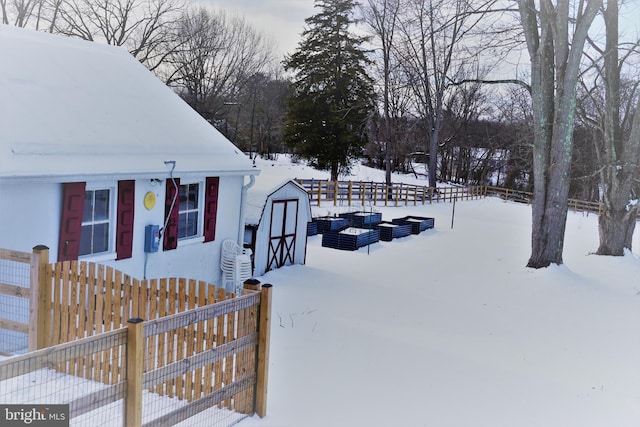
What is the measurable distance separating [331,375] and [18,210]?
4.36m

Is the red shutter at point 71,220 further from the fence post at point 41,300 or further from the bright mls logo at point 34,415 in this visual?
the bright mls logo at point 34,415

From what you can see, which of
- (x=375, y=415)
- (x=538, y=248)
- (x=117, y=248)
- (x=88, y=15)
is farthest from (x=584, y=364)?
(x=88, y=15)

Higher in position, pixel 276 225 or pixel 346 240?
pixel 276 225

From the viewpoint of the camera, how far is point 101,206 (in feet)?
25.6

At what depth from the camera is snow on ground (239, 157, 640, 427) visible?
5.75 meters

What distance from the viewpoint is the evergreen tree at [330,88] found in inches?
1297

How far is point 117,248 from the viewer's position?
7.98m

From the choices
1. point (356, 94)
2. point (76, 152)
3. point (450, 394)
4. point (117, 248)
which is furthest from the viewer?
point (356, 94)

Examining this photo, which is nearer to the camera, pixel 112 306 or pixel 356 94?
pixel 112 306

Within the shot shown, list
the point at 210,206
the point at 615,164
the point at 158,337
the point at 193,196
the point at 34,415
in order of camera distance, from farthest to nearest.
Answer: the point at 615,164, the point at 210,206, the point at 193,196, the point at 158,337, the point at 34,415

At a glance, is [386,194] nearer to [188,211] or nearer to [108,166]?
[188,211]

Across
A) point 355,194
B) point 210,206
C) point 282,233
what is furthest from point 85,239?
point 355,194

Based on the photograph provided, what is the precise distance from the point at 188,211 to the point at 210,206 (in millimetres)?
488

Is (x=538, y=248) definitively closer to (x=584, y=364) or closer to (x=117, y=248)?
(x=584, y=364)
